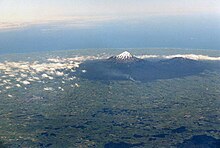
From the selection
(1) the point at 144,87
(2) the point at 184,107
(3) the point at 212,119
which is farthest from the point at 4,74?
(3) the point at 212,119

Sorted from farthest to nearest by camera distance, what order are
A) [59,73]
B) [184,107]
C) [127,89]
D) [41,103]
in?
[59,73] → [127,89] → [41,103] → [184,107]

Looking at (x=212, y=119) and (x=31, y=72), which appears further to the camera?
(x=31, y=72)

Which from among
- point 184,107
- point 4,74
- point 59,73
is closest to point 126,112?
point 184,107

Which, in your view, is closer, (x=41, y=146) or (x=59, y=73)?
(x=41, y=146)

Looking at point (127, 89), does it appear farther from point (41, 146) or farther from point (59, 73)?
point (41, 146)

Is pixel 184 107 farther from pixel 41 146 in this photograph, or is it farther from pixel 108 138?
pixel 41 146

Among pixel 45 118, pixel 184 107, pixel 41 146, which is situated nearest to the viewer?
pixel 41 146
